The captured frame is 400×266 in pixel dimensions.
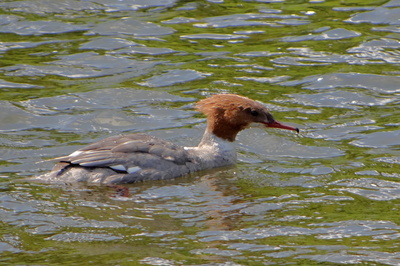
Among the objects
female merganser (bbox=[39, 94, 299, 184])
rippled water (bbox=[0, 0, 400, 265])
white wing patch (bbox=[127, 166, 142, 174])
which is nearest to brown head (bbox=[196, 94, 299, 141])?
female merganser (bbox=[39, 94, 299, 184])

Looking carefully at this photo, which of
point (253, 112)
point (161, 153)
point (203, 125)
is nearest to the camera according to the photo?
point (161, 153)

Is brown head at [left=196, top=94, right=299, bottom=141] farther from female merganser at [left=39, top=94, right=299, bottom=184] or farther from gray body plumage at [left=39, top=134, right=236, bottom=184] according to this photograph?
gray body plumage at [left=39, top=134, right=236, bottom=184]

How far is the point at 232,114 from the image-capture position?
9.55 meters

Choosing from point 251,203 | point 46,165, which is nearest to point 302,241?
point 251,203

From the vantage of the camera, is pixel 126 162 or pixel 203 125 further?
pixel 203 125

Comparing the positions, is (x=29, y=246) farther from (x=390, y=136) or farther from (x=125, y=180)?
(x=390, y=136)

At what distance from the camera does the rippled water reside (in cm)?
679

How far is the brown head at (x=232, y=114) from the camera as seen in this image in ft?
31.1

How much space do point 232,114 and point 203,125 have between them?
1068mm

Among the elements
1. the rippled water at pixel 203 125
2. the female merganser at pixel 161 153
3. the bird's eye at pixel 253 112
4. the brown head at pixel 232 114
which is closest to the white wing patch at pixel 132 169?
the female merganser at pixel 161 153

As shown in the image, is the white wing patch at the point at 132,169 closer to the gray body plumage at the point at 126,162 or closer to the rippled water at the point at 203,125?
the gray body plumage at the point at 126,162

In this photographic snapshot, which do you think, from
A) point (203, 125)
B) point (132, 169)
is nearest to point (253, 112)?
point (203, 125)

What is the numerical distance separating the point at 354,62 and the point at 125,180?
493 centimetres

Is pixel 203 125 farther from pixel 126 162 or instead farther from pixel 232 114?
pixel 126 162
